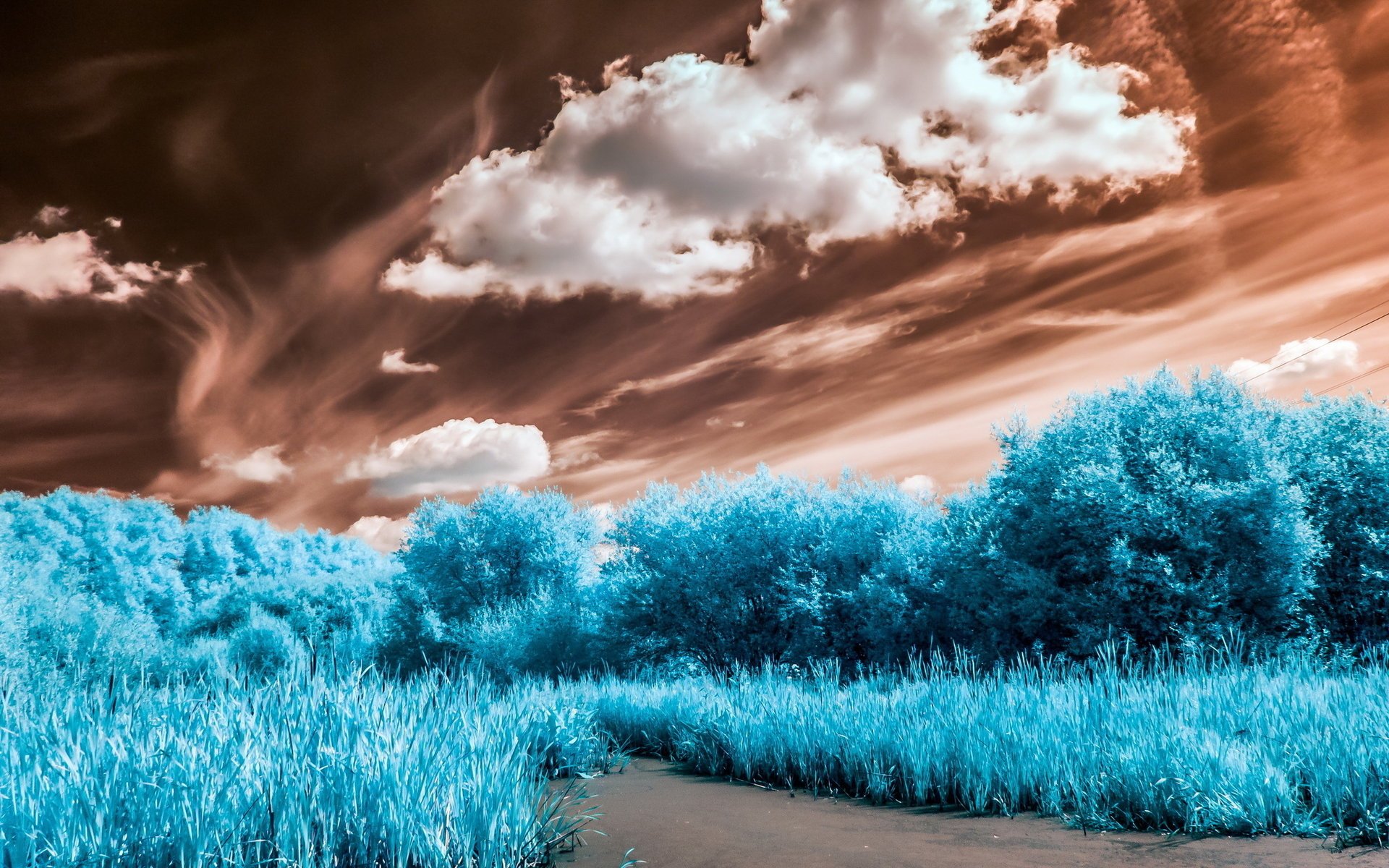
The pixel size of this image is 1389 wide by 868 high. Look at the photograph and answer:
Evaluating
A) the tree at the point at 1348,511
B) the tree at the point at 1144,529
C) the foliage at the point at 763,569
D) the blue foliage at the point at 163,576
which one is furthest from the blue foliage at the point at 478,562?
the tree at the point at 1348,511

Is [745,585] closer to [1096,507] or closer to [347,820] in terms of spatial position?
[1096,507]

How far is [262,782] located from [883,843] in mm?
4296

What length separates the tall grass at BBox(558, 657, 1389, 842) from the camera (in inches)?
246

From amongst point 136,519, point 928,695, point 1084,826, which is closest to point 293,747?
point 1084,826

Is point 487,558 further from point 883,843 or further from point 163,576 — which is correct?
point 883,843

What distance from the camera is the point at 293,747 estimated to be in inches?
191

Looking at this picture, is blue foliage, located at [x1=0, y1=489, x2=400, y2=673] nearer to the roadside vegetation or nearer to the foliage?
the roadside vegetation

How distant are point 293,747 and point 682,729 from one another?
25.4ft

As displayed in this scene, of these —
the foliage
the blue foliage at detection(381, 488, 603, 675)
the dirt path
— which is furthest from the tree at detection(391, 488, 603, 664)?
the dirt path

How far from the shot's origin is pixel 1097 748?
7266mm

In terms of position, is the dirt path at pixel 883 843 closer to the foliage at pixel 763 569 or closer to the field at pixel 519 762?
the field at pixel 519 762

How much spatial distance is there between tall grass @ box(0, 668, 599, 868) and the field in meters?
0.02

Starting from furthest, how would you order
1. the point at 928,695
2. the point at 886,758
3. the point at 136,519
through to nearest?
the point at 136,519 → the point at 928,695 → the point at 886,758

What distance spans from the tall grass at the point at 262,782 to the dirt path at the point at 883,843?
1.01 m
